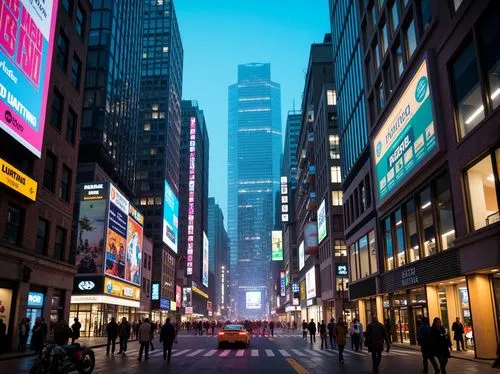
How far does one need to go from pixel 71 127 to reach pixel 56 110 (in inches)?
119

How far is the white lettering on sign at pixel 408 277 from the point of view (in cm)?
3021

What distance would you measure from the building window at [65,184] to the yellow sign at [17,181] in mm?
6236

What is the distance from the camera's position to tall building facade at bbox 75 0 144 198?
2655 inches

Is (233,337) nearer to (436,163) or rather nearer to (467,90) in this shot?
(436,163)

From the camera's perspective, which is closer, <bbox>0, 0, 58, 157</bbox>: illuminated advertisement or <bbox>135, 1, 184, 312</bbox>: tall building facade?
<bbox>0, 0, 58, 157</bbox>: illuminated advertisement

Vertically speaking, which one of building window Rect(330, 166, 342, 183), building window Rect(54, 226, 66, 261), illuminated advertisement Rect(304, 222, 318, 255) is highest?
building window Rect(330, 166, 342, 183)

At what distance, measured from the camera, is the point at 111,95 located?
236 feet

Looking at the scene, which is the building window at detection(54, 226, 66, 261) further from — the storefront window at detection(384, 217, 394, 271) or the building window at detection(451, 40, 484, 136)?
the building window at detection(451, 40, 484, 136)

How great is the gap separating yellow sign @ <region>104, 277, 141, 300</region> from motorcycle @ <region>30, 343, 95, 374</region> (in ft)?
124

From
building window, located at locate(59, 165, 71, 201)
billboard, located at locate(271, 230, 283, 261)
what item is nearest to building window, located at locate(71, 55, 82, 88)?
building window, located at locate(59, 165, 71, 201)

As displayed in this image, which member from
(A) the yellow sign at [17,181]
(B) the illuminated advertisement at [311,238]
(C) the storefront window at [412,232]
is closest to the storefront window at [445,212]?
(C) the storefront window at [412,232]

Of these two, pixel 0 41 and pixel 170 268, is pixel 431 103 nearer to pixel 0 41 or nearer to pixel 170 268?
pixel 0 41

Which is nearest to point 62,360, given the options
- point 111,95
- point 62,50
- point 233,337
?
point 233,337

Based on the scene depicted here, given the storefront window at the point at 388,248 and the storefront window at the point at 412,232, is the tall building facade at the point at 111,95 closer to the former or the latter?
the storefront window at the point at 388,248
